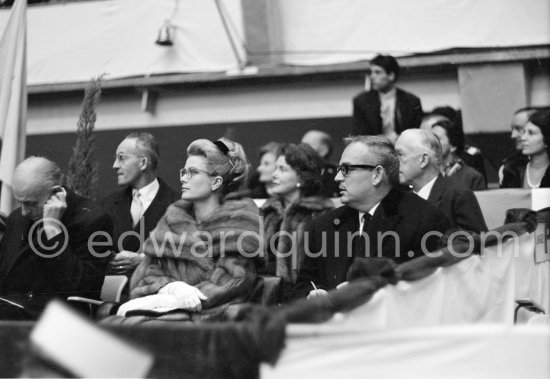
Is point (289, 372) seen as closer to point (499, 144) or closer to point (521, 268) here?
point (521, 268)

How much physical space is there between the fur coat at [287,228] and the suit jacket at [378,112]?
1.45 meters

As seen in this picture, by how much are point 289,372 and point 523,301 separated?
2.98m

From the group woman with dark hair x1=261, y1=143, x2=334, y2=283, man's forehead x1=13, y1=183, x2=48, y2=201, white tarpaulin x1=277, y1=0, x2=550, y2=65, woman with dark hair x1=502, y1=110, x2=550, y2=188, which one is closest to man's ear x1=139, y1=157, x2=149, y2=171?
woman with dark hair x1=261, y1=143, x2=334, y2=283

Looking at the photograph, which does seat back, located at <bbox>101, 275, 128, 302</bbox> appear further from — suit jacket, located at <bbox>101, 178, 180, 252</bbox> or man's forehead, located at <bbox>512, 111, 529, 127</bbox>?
man's forehead, located at <bbox>512, 111, 529, 127</bbox>

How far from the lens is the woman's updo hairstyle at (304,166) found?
795cm

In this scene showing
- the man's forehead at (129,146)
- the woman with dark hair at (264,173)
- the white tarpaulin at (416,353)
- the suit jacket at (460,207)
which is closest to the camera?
the white tarpaulin at (416,353)

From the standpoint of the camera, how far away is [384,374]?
328 centimetres

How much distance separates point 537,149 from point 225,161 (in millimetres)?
2888

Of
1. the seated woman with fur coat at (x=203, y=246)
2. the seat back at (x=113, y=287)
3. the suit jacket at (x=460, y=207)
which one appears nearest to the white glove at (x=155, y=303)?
the seated woman with fur coat at (x=203, y=246)

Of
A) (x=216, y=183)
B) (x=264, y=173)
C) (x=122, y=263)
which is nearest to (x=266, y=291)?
(x=216, y=183)

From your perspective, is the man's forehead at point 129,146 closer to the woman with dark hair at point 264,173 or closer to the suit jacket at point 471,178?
the woman with dark hair at point 264,173

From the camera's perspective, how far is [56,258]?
21.0 feet

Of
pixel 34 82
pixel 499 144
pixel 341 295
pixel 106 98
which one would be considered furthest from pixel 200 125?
pixel 341 295

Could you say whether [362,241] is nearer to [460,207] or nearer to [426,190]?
[460,207]
